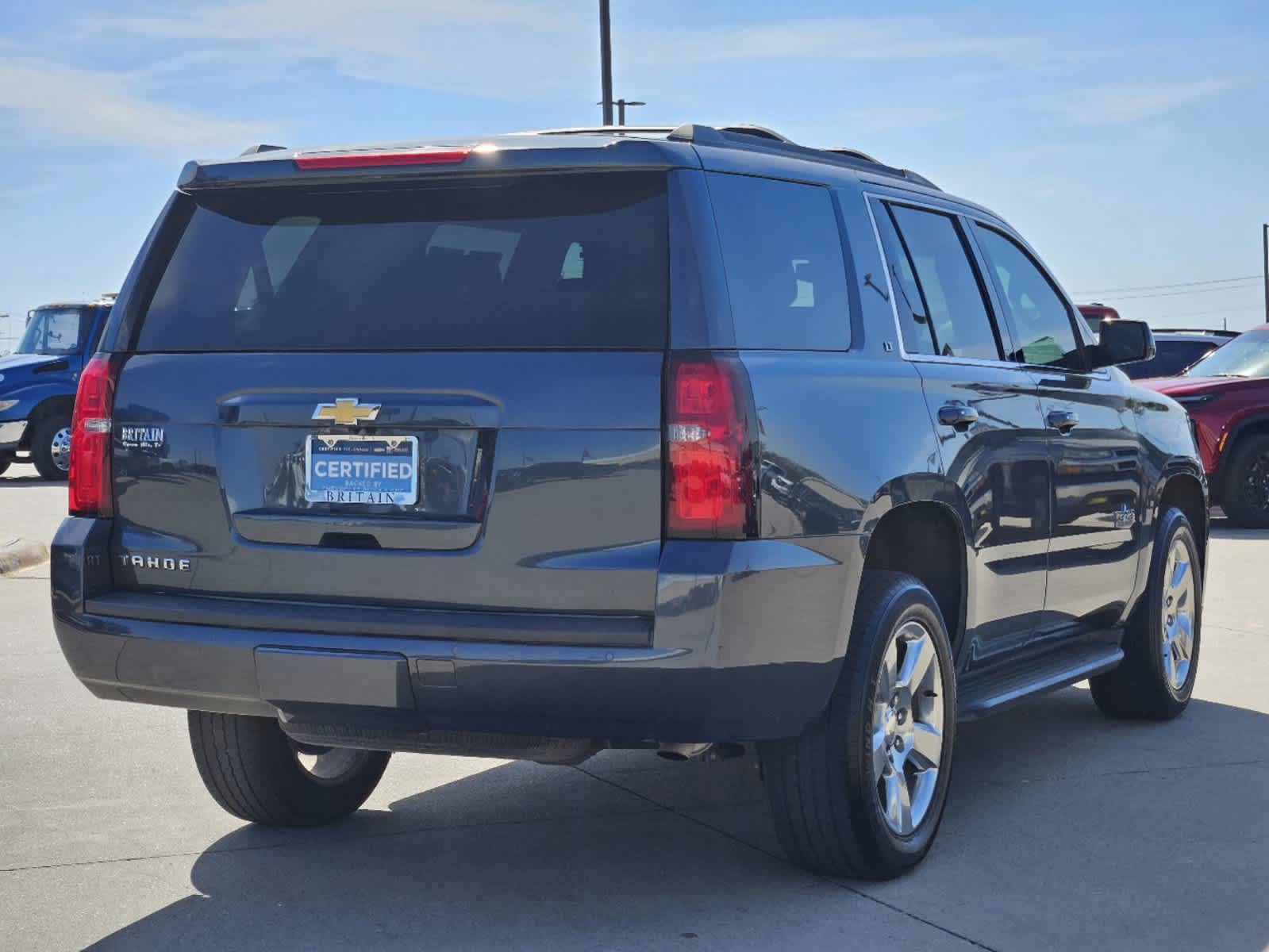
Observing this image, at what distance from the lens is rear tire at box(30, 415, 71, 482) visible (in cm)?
2292

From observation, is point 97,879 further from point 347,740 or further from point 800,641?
point 800,641

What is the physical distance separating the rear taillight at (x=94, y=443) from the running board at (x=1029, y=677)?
2529 mm

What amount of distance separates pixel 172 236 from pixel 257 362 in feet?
1.83

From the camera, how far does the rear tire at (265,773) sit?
5.29m

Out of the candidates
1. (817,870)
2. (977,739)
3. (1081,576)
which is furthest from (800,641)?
(977,739)

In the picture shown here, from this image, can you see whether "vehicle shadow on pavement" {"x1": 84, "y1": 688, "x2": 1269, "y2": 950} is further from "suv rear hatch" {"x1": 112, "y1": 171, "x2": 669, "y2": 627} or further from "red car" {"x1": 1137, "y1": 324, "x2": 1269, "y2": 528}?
"red car" {"x1": 1137, "y1": 324, "x2": 1269, "y2": 528}

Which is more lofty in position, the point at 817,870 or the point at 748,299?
the point at 748,299

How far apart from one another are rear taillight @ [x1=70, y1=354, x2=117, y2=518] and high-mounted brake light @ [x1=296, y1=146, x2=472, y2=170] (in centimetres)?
76

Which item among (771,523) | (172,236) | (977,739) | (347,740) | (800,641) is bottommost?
(977,739)

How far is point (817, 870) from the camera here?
480 cm

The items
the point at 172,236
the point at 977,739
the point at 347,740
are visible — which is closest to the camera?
the point at 347,740

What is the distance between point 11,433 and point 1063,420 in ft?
62.0

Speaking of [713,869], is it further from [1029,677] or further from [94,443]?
[94,443]

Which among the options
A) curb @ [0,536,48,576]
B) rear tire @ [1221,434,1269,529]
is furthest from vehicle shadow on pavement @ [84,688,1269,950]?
rear tire @ [1221,434,1269,529]
